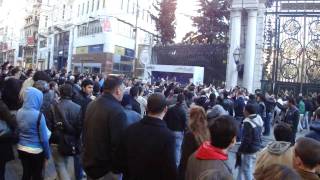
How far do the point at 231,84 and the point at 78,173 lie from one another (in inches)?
735

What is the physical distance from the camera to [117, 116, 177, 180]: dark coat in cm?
435

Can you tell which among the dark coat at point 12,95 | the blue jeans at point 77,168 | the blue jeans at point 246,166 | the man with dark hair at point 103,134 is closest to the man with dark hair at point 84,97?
the blue jeans at point 77,168

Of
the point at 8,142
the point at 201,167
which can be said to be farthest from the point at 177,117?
the point at 201,167

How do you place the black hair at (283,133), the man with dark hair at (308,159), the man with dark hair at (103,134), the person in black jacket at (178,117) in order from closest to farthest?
the man with dark hair at (308,159) < the man with dark hair at (103,134) < the black hair at (283,133) < the person in black jacket at (178,117)

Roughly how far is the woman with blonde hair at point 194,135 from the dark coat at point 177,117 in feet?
11.5

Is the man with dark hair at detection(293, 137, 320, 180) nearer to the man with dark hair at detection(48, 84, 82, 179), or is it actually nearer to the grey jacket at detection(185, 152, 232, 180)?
the grey jacket at detection(185, 152, 232, 180)

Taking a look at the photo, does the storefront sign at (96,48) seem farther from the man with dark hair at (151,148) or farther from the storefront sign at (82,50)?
the man with dark hair at (151,148)

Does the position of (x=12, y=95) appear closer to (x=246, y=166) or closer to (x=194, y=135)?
(x=246, y=166)

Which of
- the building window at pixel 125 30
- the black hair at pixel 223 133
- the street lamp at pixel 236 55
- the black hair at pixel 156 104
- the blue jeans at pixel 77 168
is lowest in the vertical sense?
the blue jeans at pixel 77 168

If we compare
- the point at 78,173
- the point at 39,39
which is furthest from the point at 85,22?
the point at 78,173

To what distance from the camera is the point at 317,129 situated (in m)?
5.87

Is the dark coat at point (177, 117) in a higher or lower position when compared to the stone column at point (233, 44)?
lower

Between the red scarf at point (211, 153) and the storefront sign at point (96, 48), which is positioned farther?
the storefront sign at point (96, 48)

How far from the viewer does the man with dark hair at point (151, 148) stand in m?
4.35
